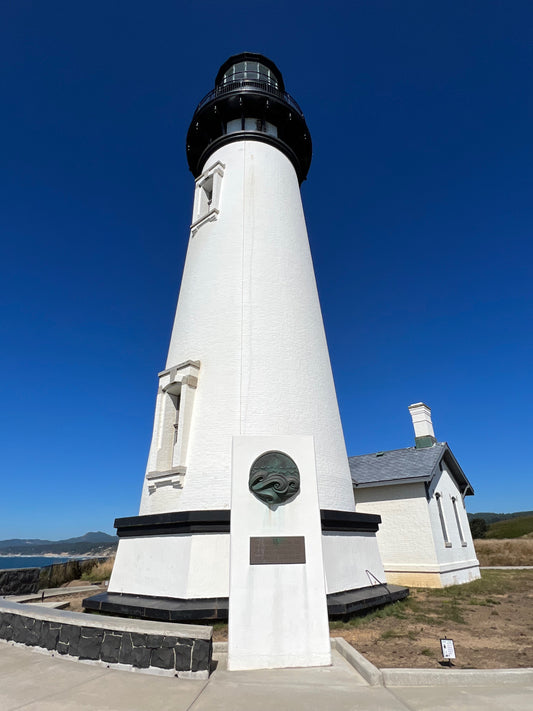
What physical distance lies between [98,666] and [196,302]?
834 cm

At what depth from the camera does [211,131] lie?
50.0ft

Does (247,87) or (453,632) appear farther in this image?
(247,87)

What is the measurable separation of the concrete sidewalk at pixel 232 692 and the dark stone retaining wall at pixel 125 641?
145mm

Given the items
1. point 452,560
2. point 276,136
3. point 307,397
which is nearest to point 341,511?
point 307,397

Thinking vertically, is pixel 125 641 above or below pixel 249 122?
below

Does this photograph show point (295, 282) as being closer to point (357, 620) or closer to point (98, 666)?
point (357, 620)

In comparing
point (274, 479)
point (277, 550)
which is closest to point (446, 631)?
point (277, 550)

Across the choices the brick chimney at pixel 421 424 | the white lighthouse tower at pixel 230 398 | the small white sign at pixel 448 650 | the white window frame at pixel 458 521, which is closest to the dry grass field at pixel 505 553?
the white window frame at pixel 458 521

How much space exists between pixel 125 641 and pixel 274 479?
272cm

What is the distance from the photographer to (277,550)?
5660 mm

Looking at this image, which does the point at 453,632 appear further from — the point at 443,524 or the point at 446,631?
the point at 443,524

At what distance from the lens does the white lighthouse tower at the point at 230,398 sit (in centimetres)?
831

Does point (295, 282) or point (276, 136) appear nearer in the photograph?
point (295, 282)

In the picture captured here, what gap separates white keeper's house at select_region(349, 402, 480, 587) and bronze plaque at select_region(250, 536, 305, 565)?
37.2ft
